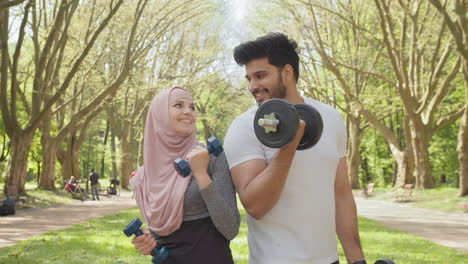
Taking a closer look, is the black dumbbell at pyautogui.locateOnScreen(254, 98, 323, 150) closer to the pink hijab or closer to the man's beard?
the man's beard

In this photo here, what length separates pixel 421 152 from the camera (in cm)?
2348

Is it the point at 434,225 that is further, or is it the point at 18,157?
the point at 18,157

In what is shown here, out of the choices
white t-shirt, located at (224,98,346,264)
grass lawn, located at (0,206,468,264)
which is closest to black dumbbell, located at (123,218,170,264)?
white t-shirt, located at (224,98,346,264)

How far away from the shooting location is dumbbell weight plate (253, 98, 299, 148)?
79.2 inches

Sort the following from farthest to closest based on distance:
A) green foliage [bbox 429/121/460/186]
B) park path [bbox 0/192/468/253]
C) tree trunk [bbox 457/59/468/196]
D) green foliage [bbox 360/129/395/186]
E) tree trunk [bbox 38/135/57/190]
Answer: green foliage [bbox 360/129/395/186] < green foliage [bbox 429/121/460/186] < tree trunk [bbox 38/135/57/190] < tree trunk [bbox 457/59/468/196] < park path [bbox 0/192/468/253]

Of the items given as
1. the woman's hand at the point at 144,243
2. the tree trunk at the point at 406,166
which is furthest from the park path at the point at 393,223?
the woman's hand at the point at 144,243

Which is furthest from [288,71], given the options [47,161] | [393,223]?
[47,161]

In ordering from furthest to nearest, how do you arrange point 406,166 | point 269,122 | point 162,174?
point 406,166, point 162,174, point 269,122

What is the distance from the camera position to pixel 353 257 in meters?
2.67

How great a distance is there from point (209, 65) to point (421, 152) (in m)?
17.8

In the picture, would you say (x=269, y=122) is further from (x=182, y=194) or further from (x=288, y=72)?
(x=182, y=194)

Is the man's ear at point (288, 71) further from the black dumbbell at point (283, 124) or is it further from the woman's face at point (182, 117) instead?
the woman's face at point (182, 117)

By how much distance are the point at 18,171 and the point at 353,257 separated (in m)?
20.5

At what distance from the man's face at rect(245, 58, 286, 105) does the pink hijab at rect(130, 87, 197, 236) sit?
2.04 feet
